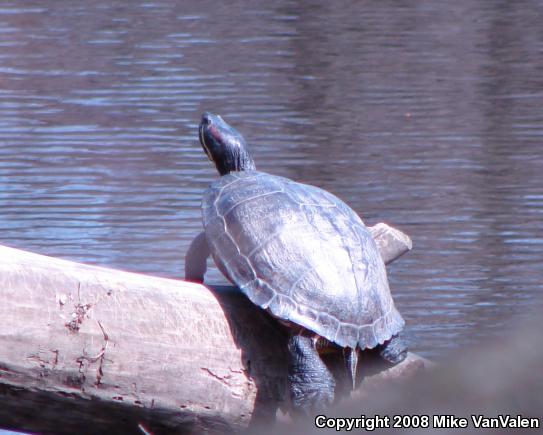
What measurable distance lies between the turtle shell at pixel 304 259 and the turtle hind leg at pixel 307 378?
0.07m

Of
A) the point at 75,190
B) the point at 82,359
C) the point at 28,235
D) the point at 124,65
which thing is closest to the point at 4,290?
the point at 82,359

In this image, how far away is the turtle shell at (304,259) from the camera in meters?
3.06

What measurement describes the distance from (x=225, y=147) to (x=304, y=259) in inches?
49.1

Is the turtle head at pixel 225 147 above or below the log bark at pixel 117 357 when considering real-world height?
above

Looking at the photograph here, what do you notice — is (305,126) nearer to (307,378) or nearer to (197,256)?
(197,256)

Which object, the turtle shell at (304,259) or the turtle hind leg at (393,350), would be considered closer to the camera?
the turtle shell at (304,259)

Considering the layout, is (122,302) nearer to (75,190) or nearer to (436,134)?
(75,190)

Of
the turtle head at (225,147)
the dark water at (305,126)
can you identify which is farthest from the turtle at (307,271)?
the turtle head at (225,147)

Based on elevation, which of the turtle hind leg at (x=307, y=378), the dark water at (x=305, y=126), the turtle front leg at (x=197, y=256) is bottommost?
the dark water at (x=305, y=126)

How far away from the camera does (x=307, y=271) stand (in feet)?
10.2

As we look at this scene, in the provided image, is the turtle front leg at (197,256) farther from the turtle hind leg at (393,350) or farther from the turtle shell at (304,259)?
the turtle hind leg at (393,350)

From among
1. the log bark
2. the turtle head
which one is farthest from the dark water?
the turtle head

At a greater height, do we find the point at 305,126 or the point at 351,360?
the point at 351,360

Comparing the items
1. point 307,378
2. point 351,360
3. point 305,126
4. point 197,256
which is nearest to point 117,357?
point 307,378
